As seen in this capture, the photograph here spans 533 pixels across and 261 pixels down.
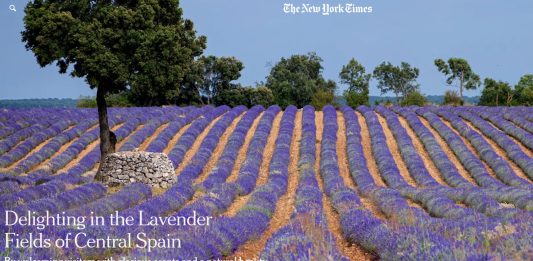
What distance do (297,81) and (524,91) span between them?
26.8 meters

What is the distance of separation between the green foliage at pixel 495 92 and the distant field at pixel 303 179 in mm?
32442

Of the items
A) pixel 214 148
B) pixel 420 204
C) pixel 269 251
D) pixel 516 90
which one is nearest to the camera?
pixel 269 251

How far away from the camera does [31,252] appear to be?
6.93 metres

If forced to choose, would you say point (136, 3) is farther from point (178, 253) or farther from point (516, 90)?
point (516, 90)

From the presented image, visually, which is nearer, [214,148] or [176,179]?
[176,179]

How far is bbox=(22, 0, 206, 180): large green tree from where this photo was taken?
2044cm

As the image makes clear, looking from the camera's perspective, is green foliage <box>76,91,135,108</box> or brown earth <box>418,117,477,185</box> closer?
brown earth <box>418,117,477,185</box>

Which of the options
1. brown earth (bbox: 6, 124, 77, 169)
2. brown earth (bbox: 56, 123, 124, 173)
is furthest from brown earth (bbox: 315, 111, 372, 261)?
brown earth (bbox: 6, 124, 77, 169)

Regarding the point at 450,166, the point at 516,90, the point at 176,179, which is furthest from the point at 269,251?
the point at 516,90

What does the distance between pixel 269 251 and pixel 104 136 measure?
16330 mm

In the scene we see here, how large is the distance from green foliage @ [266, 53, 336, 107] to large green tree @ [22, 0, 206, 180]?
153ft

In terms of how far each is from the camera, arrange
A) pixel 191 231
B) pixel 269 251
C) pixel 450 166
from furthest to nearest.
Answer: pixel 450 166 < pixel 191 231 < pixel 269 251

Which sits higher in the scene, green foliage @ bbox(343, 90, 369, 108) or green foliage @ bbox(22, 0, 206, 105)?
green foliage @ bbox(22, 0, 206, 105)

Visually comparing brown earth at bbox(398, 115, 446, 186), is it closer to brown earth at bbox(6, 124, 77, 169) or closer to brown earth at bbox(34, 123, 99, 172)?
brown earth at bbox(34, 123, 99, 172)
